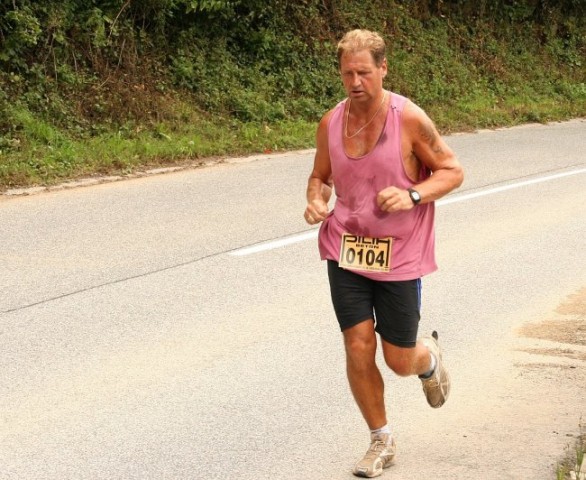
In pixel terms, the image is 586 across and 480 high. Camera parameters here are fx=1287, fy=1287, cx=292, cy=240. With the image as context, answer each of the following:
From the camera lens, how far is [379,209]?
5.33 metres

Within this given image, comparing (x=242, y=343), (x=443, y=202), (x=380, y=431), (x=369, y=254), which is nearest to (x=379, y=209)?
(x=369, y=254)

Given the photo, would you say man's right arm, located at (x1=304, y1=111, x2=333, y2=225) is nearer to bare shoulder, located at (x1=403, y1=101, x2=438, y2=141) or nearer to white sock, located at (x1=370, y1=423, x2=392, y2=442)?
bare shoulder, located at (x1=403, y1=101, x2=438, y2=141)

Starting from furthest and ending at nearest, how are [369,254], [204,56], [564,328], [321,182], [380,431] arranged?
[204,56] → [564,328] → [321,182] → [380,431] → [369,254]

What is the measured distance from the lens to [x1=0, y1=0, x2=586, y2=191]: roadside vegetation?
619 inches

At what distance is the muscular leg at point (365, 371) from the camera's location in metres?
5.42

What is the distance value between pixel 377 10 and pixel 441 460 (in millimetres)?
21024

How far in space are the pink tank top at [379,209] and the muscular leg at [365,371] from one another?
10.2 inches

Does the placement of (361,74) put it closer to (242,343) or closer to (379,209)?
(379,209)

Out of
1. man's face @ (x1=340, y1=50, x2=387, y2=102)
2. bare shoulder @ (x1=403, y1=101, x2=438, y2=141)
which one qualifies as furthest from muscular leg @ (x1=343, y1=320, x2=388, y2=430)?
man's face @ (x1=340, y1=50, x2=387, y2=102)

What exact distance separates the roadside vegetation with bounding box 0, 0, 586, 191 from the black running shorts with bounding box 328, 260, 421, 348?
8332mm

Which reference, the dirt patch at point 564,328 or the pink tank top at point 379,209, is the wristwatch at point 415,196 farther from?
the dirt patch at point 564,328

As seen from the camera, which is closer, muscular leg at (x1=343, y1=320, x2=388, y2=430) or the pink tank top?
the pink tank top

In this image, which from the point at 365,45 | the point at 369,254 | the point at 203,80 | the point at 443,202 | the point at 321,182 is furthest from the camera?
the point at 203,80

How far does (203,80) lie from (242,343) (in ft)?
40.5
